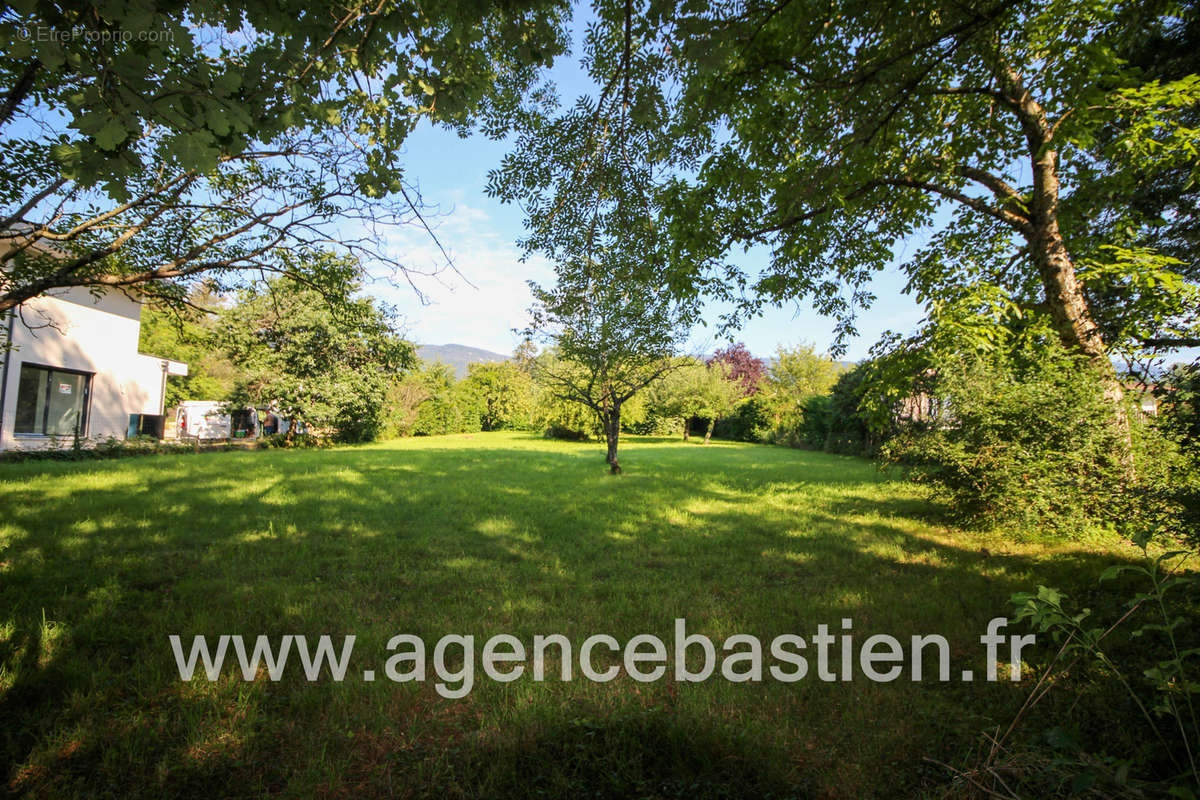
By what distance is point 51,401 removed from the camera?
13.6 meters

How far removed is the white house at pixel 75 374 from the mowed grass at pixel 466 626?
7.49m

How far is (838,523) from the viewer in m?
7.16

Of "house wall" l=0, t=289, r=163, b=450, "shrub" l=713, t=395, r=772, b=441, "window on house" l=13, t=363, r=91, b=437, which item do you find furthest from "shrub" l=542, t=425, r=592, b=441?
"window on house" l=13, t=363, r=91, b=437

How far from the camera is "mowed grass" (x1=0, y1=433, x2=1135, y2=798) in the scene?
7.10 feet

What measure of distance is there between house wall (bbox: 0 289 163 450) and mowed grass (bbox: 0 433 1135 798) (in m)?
7.54

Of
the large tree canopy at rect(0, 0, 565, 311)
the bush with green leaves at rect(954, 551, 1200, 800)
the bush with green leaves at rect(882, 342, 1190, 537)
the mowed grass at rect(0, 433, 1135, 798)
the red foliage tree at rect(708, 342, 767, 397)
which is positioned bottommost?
the mowed grass at rect(0, 433, 1135, 798)

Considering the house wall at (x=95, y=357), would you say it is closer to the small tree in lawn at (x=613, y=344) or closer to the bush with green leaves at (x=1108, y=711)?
the small tree in lawn at (x=613, y=344)

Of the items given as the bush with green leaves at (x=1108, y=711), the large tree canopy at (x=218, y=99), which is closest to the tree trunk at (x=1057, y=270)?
the bush with green leaves at (x=1108, y=711)

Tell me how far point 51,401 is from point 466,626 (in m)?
18.0

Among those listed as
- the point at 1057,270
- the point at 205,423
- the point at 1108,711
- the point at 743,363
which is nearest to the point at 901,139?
the point at 1057,270

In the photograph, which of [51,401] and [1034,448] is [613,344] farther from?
[51,401]

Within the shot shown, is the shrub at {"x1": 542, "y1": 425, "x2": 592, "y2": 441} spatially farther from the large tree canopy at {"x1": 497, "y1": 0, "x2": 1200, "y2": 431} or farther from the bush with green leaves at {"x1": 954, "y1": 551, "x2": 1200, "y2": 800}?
the bush with green leaves at {"x1": 954, "y1": 551, "x2": 1200, "y2": 800}

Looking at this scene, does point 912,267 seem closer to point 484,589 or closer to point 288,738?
point 484,589

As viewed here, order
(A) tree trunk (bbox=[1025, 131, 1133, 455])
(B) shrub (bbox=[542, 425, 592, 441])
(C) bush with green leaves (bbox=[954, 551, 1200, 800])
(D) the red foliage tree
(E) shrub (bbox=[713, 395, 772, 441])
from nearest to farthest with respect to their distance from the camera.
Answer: (C) bush with green leaves (bbox=[954, 551, 1200, 800]), (A) tree trunk (bbox=[1025, 131, 1133, 455]), (B) shrub (bbox=[542, 425, 592, 441]), (E) shrub (bbox=[713, 395, 772, 441]), (D) the red foliage tree
